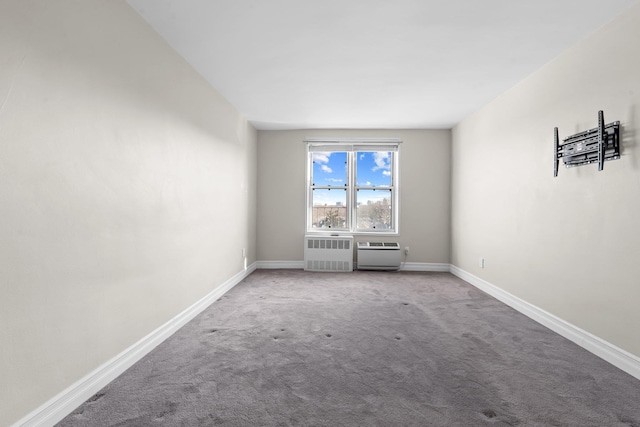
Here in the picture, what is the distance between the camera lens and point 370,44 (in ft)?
8.95

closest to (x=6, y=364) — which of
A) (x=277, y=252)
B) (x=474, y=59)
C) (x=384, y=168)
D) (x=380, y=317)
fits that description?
(x=380, y=317)

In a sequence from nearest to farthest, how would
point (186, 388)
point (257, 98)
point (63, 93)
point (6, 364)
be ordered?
point (6, 364) → point (63, 93) → point (186, 388) → point (257, 98)

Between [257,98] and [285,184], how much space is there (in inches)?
75.8

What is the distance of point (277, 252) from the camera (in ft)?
18.8

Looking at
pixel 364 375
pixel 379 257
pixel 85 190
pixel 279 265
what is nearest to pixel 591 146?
pixel 364 375

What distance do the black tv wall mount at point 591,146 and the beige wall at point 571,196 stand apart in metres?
0.06

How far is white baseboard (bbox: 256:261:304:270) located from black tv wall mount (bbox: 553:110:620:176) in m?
4.01

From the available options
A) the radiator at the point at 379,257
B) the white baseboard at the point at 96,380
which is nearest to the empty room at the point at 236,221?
the white baseboard at the point at 96,380

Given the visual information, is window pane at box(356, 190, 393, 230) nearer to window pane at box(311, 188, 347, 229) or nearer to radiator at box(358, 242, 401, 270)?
window pane at box(311, 188, 347, 229)

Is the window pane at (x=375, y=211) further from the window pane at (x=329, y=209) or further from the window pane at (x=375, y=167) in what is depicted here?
the window pane at (x=329, y=209)

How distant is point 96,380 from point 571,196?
3771 millimetres

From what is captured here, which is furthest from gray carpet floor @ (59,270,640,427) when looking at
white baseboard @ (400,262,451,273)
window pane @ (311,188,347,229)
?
window pane @ (311,188,347,229)

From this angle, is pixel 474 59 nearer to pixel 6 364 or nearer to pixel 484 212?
pixel 484 212

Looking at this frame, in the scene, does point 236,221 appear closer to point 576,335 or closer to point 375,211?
point 375,211
